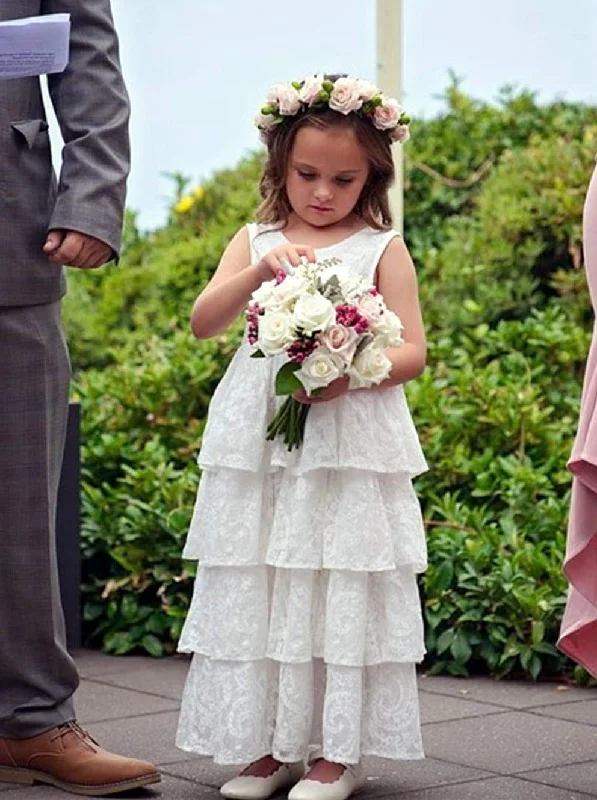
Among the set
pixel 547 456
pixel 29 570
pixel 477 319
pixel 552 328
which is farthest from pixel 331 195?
pixel 477 319

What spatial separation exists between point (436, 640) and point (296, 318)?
78.4 inches

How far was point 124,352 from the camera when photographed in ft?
24.3

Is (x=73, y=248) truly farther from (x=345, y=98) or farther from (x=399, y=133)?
(x=399, y=133)

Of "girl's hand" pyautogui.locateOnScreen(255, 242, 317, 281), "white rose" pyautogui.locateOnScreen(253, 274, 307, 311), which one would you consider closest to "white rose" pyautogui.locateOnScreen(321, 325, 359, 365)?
"white rose" pyautogui.locateOnScreen(253, 274, 307, 311)

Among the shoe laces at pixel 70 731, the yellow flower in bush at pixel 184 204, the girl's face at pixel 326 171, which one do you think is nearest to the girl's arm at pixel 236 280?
the girl's face at pixel 326 171

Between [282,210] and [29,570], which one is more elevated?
[282,210]

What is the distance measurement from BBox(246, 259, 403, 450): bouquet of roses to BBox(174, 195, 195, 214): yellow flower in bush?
6.36 meters

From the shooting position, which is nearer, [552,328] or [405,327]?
[405,327]

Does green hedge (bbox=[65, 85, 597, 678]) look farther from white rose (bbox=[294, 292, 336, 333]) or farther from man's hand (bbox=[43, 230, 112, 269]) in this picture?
man's hand (bbox=[43, 230, 112, 269])

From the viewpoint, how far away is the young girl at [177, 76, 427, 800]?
3.69m

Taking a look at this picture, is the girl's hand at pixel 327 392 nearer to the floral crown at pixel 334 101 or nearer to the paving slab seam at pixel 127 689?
the floral crown at pixel 334 101

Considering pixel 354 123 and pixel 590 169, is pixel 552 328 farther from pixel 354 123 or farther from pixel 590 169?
pixel 354 123

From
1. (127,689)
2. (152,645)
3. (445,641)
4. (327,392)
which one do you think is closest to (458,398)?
(445,641)

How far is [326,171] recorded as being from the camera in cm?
381
